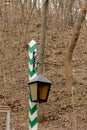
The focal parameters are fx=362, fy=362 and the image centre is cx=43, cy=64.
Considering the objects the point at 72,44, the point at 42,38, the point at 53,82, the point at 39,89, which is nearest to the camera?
the point at 39,89

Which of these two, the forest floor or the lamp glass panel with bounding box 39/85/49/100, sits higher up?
the lamp glass panel with bounding box 39/85/49/100

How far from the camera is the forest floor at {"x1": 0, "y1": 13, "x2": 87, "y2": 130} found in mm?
10586

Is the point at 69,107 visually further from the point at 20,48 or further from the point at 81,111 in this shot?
the point at 20,48

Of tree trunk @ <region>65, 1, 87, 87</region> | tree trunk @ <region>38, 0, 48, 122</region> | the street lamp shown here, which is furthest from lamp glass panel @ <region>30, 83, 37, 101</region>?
tree trunk @ <region>65, 1, 87, 87</region>

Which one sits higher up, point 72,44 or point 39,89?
point 39,89

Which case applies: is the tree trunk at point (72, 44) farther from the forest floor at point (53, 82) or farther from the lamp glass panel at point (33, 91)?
→ the lamp glass panel at point (33, 91)

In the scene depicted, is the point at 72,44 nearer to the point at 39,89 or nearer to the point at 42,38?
the point at 42,38

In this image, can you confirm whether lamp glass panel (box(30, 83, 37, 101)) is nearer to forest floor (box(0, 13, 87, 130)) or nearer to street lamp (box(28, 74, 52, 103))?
street lamp (box(28, 74, 52, 103))

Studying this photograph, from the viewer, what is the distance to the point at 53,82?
13203mm

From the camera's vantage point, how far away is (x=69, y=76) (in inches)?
466

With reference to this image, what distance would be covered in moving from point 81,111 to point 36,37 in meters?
5.89

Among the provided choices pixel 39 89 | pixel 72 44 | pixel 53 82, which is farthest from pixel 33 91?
pixel 53 82

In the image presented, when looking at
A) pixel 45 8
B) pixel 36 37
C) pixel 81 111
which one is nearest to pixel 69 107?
pixel 81 111

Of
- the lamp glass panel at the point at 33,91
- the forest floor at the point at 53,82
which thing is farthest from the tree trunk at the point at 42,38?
the lamp glass panel at the point at 33,91
